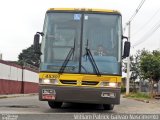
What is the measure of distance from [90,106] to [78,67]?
5382 mm

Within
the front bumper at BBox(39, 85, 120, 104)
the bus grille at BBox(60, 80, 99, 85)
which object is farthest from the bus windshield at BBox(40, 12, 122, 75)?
the front bumper at BBox(39, 85, 120, 104)

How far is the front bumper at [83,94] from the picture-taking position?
17.3 metres

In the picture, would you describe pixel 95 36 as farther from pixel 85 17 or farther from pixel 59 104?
pixel 59 104

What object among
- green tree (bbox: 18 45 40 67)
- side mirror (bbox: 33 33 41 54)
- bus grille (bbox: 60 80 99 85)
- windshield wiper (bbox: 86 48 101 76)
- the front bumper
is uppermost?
green tree (bbox: 18 45 40 67)

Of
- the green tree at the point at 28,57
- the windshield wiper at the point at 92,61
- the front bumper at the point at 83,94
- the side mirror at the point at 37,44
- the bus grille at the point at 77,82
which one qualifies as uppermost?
the green tree at the point at 28,57

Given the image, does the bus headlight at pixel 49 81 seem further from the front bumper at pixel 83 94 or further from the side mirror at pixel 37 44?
the side mirror at pixel 37 44

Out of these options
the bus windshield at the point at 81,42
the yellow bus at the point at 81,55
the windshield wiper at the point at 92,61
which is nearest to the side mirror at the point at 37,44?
the yellow bus at the point at 81,55

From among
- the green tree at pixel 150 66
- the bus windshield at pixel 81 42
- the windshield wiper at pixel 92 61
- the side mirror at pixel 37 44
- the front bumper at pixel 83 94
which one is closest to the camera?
the front bumper at pixel 83 94

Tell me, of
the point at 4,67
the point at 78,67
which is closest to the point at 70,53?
the point at 78,67

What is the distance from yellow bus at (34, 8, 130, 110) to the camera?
684 inches

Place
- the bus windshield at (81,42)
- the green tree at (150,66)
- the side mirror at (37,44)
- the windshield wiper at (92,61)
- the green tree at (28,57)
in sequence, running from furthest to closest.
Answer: the green tree at (28,57) < the green tree at (150,66) < the side mirror at (37,44) < the bus windshield at (81,42) < the windshield wiper at (92,61)

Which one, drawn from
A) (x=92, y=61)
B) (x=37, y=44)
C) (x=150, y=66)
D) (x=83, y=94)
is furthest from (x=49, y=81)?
(x=150, y=66)

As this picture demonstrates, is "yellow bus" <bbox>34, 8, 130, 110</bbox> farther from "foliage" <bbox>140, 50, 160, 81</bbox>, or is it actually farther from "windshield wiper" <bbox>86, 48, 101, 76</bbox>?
"foliage" <bbox>140, 50, 160, 81</bbox>

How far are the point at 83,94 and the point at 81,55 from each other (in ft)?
4.58
